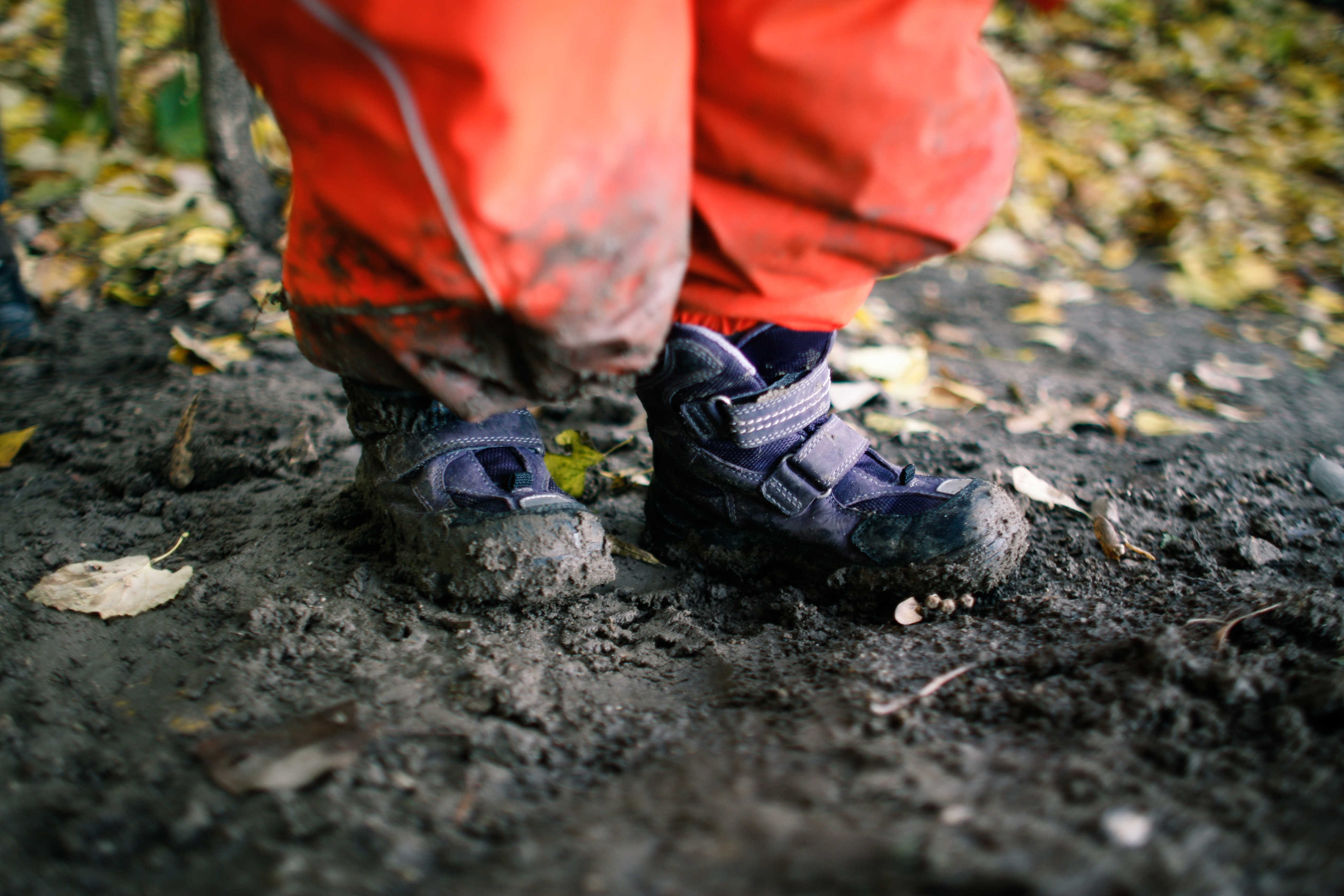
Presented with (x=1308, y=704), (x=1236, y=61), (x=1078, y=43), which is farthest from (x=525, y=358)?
(x=1236, y=61)

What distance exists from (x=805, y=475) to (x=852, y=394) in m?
0.63

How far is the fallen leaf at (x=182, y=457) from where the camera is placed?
4.14 feet

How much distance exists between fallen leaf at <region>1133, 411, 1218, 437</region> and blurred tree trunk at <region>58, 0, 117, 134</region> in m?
2.81

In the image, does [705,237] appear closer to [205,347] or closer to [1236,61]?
A: [205,347]

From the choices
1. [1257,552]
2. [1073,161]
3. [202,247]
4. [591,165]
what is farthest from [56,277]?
[1073,161]

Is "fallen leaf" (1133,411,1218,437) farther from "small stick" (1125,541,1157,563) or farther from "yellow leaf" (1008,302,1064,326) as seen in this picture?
"yellow leaf" (1008,302,1064,326)

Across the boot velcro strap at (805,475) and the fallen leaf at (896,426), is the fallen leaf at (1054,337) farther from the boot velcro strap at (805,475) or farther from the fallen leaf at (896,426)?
the boot velcro strap at (805,475)

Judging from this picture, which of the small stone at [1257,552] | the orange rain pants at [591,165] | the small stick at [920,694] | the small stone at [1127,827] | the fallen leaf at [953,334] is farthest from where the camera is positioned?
the fallen leaf at [953,334]

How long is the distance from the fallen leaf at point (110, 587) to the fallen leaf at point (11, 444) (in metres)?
0.41

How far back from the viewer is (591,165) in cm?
69

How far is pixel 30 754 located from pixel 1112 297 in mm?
2875

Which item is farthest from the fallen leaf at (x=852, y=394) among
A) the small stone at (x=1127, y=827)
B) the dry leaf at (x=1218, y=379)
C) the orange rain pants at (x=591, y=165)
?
the small stone at (x=1127, y=827)

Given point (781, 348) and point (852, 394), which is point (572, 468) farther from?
point (852, 394)

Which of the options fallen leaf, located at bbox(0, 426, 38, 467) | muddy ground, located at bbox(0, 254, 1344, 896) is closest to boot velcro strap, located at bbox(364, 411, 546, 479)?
muddy ground, located at bbox(0, 254, 1344, 896)
